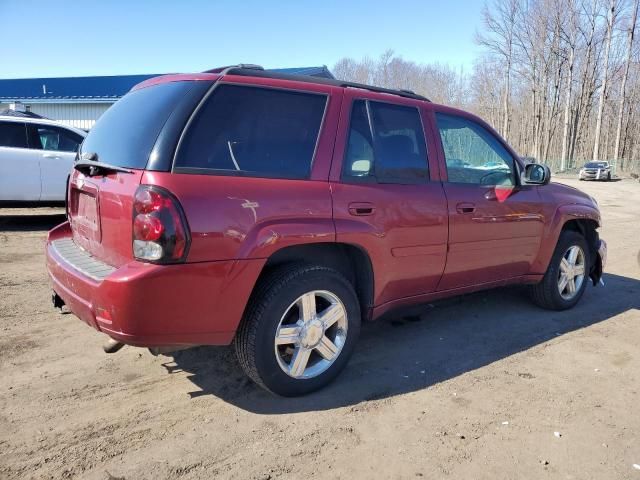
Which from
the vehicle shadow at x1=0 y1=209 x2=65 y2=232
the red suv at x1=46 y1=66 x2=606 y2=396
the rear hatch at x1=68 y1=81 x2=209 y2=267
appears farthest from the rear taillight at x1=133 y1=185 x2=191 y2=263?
the vehicle shadow at x1=0 y1=209 x2=65 y2=232

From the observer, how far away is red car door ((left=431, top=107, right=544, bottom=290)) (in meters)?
4.04

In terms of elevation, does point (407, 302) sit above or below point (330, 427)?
above

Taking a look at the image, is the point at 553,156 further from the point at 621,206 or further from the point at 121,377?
the point at 121,377

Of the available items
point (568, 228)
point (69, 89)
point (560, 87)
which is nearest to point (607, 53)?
point (560, 87)

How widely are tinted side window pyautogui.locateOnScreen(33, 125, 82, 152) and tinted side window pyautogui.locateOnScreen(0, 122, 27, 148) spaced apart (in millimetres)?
179

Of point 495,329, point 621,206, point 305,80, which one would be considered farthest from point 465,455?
point 621,206

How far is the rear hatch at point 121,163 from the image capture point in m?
2.75

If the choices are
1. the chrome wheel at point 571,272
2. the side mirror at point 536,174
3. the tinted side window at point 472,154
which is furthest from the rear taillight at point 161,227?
the chrome wheel at point 571,272

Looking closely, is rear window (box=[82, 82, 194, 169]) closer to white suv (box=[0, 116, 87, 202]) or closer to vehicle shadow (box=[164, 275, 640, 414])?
vehicle shadow (box=[164, 275, 640, 414])

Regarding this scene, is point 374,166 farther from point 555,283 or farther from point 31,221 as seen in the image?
point 31,221

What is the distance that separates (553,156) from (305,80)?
218 ft

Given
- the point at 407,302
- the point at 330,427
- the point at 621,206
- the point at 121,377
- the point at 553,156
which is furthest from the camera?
the point at 553,156

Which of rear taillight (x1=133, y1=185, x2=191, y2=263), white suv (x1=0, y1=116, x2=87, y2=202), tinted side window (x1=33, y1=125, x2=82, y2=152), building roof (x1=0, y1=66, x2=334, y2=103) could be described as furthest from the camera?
building roof (x1=0, y1=66, x2=334, y2=103)

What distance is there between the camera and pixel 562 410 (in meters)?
3.23
